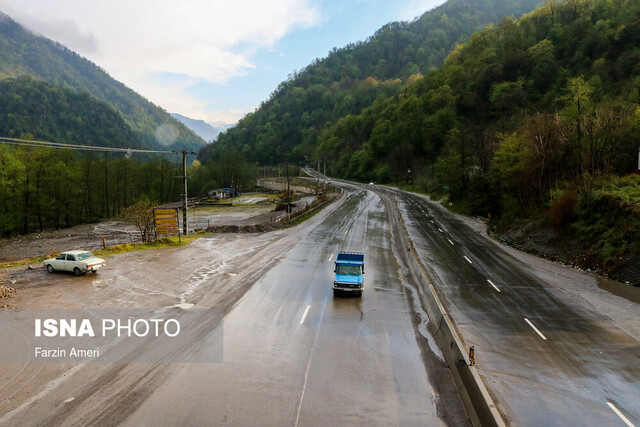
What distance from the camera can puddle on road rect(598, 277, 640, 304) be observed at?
21534mm

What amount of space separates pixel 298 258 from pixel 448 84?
121059 millimetres

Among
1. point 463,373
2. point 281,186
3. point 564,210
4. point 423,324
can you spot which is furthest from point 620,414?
point 281,186

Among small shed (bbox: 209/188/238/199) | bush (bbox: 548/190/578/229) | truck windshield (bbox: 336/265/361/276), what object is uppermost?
bush (bbox: 548/190/578/229)

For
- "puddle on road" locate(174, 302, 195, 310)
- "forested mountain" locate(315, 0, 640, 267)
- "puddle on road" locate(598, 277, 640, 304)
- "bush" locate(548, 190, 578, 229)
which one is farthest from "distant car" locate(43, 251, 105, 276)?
"bush" locate(548, 190, 578, 229)

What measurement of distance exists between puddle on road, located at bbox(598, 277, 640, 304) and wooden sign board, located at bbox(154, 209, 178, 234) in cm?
3688

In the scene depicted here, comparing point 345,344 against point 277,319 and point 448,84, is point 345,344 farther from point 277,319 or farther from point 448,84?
point 448,84

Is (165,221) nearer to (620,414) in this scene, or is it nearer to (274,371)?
(274,371)

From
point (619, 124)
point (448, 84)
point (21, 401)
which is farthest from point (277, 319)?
point (448, 84)

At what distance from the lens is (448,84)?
13175 centimetres

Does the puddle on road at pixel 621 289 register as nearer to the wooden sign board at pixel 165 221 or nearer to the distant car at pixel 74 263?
the distant car at pixel 74 263

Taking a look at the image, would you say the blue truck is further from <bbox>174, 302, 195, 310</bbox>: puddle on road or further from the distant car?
the distant car

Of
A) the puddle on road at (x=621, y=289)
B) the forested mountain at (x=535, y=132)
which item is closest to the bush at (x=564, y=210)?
the forested mountain at (x=535, y=132)

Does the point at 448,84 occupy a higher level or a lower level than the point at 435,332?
higher

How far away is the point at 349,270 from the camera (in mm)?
21969
